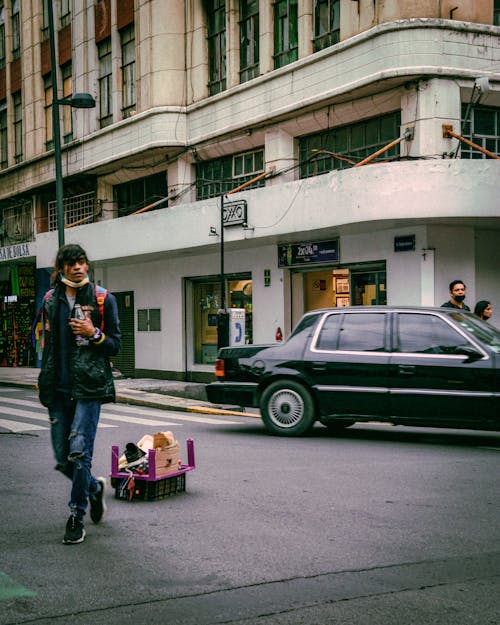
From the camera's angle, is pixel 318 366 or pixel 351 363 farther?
pixel 318 366

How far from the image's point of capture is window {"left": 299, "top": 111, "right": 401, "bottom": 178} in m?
18.0

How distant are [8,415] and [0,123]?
23475 millimetres

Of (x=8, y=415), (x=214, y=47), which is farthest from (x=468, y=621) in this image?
(x=214, y=47)

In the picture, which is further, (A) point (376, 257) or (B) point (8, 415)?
(A) point (376, 257)

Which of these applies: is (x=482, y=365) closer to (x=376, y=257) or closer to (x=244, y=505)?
(x=244, y=505)

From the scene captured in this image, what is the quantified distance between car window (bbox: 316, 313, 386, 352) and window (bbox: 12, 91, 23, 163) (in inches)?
964

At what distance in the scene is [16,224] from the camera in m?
33.3

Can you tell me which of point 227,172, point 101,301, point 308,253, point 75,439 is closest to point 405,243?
point 308,253

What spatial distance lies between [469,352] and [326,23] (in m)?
11.5

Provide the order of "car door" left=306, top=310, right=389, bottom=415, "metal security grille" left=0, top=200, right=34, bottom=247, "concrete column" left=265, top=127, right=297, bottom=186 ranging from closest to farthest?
"car door" left=306, top=310, right=389, bottom=415
"concrete column" left=265, top=127, right=297, bottom=186
"metal security grille" left=0, top=200, right=34, bottom=247

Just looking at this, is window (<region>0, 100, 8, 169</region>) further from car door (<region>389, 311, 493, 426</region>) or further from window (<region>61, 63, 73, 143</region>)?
car door (<region>389, 311, 493, 426</region>)

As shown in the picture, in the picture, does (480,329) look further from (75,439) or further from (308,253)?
(308,253)

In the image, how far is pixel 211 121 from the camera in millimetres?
22281

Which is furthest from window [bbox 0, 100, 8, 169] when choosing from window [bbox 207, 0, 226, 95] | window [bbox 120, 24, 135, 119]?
window [bbox 207, 0, 226, 95]
